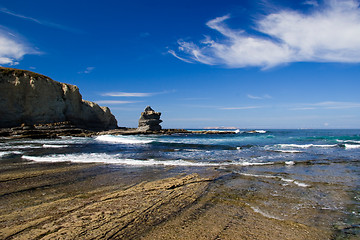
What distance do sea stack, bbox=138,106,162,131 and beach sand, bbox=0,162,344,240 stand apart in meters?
58.2

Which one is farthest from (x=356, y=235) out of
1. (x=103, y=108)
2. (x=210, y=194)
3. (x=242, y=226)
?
(x=103, y=108)

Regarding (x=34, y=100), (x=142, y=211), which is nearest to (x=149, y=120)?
(x=34, y=100)

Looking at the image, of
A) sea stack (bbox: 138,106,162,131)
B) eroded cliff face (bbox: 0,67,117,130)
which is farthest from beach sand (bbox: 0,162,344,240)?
sea stack (bbox: 138,106,162,131)

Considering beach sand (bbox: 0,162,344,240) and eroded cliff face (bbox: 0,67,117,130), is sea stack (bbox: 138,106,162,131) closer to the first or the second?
eroded cliff face (bbox: 0,67,117,130)

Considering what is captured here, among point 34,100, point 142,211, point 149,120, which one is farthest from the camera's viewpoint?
point 149,120

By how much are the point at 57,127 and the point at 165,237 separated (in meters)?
51.9

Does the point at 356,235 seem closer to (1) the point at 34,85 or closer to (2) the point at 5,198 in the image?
(2) the point at 5,198

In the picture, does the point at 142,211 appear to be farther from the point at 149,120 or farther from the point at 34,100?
the point at 149,120

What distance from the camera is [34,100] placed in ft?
164

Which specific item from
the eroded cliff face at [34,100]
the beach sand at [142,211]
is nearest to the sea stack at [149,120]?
the eroded cliff face at [34,100]

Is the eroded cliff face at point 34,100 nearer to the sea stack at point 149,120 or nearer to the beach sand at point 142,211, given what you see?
the sea stack at point 149,120

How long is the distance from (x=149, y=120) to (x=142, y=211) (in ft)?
204

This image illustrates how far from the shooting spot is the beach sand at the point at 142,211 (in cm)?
365

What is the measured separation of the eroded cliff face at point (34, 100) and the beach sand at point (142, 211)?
5002cm
